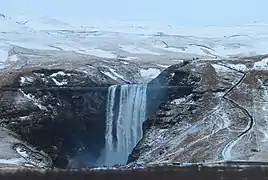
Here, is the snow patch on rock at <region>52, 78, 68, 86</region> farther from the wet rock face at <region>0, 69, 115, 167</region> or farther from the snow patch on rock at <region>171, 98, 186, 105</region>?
the snow patch on rock at <region>171, 98, 186, 105</region>

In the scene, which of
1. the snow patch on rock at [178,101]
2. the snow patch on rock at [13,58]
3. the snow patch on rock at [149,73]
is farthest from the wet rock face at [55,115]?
the snow patch on rock at [13,58]

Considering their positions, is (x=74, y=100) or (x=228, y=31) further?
(x=228, y=31)

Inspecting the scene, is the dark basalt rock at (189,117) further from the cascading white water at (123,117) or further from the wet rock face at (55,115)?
the wet rock face at (55,115)

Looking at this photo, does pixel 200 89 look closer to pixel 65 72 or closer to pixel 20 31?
pixel 65 72

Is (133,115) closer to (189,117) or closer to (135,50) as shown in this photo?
(189,117)

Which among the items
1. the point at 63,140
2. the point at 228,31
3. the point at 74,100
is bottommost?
the point at 63,140

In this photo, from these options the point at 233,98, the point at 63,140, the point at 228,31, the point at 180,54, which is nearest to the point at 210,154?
the point at 233,98

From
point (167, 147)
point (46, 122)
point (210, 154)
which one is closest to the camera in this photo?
point (210, 154)
